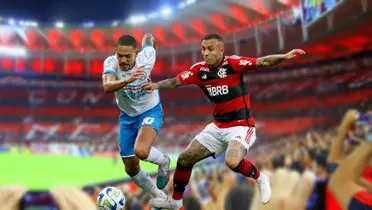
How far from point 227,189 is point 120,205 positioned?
230cm

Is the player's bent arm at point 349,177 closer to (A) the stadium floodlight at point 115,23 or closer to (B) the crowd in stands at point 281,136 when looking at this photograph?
(B) the crowd in stands at point 281,136

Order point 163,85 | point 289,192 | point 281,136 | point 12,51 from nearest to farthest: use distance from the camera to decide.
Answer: point 289,192, point 163,85, point 281,136, point 12,51

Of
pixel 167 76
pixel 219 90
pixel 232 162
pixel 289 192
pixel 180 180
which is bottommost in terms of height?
pixel 180 180

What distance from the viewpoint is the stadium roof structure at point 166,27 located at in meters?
33.7

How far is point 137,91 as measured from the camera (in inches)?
253

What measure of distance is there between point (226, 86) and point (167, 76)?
36026 millimetres

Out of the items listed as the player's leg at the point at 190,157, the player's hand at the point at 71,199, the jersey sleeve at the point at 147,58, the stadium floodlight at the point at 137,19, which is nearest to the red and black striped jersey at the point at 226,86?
the player's leg at the point at 190,157

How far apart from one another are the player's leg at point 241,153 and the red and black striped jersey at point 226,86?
0.42ft

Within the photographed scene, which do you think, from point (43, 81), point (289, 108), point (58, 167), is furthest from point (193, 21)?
point (43, 81)

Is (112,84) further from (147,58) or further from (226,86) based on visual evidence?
(226,86)

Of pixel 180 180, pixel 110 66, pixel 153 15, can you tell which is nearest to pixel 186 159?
pixel 180 180

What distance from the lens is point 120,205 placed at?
5.42m

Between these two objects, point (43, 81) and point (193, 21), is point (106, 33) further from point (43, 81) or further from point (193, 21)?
point (193, 21)

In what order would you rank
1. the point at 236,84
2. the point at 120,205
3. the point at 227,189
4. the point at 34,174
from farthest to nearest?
the point at 34,174 → the point at 236,84 → the point at 120,205 → the point at 227,189
